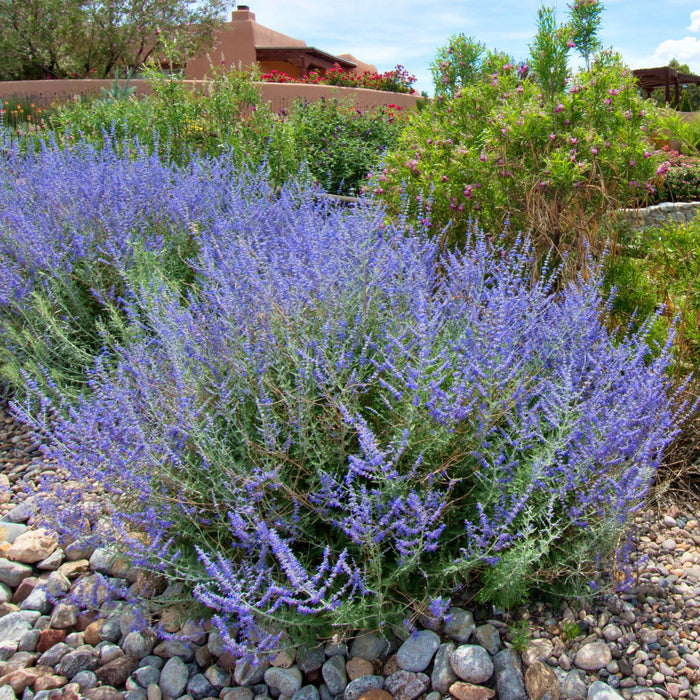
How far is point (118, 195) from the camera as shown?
419 centimetres

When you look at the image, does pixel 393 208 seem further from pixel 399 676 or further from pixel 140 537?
pixel 399 676

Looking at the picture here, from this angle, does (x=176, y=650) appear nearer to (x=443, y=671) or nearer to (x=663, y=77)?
(x=443, y=671)

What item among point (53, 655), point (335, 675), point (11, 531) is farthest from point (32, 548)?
point (335, 675)

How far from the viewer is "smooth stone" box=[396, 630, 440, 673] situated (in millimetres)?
2074

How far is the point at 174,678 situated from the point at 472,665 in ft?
3.21

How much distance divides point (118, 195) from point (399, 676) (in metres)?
3.35

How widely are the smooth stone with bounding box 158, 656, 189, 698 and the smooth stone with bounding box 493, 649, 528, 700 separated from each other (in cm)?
102

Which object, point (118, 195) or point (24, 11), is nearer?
point (118, 195)

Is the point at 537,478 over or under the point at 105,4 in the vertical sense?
under

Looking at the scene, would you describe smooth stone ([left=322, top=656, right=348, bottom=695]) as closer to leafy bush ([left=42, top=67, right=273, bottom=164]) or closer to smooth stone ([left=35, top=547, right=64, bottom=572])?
smooth stone ([left=35, top=547, right=64, bottom=572])

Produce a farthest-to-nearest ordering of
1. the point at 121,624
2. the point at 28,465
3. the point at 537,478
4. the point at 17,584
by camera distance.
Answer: the point at 28,465, the point at 17,584, the point at 121,624, the point at 537,478

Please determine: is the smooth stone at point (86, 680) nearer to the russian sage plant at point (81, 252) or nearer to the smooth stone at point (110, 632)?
the smooth stone at point (110, 632)

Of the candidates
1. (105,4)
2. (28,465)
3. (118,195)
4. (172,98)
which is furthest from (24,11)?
(28,465)

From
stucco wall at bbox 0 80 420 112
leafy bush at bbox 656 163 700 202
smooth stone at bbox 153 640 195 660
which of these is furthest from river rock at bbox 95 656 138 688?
stucco wall at bbox 0 80 420 112
